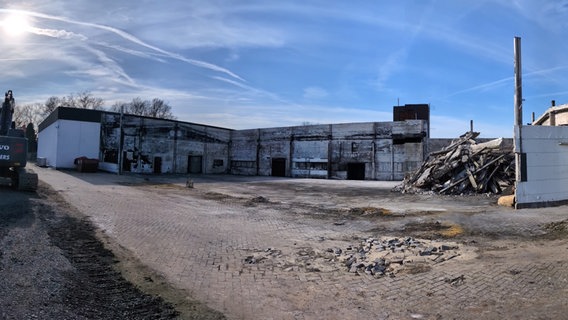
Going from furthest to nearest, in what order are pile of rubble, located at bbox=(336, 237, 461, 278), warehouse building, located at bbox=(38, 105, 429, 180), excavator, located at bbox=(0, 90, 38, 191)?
warehouse building, located at bbox=(38, 105, 429, 180) < excavator, located at bbox=(0, 90, 38, 191) < pile of rubble, located at bbox=(336, 237, 461, 278)

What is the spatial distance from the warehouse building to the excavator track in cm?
1722

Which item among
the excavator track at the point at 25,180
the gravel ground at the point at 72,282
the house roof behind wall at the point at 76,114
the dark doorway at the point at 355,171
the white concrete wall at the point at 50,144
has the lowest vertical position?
the gravel ground at the point at 72,282

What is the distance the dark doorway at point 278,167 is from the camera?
4601 cm

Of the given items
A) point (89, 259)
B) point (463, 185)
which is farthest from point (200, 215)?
point (463, 185)

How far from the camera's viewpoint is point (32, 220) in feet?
33.3

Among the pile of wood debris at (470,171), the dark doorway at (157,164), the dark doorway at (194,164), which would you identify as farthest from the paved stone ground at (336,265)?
the dark doorway at (194,164)

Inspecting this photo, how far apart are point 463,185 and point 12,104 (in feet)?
70.2

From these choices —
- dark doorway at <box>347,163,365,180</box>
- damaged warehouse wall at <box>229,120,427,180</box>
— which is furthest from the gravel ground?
dark doorway at <box>347,163,365,180</box>

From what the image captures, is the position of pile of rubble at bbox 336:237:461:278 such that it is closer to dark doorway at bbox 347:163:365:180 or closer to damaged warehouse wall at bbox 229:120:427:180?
damaged warehouse wall at bbox 229:120:427:180

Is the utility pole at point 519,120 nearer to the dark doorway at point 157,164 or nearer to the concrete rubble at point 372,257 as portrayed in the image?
the concrete rubble at point 372,257

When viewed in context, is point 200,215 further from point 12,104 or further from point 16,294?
point 12,104

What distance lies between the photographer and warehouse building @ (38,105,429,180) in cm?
3809

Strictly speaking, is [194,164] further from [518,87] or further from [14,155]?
[518,87]

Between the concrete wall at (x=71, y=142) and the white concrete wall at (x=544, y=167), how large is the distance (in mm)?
38040
